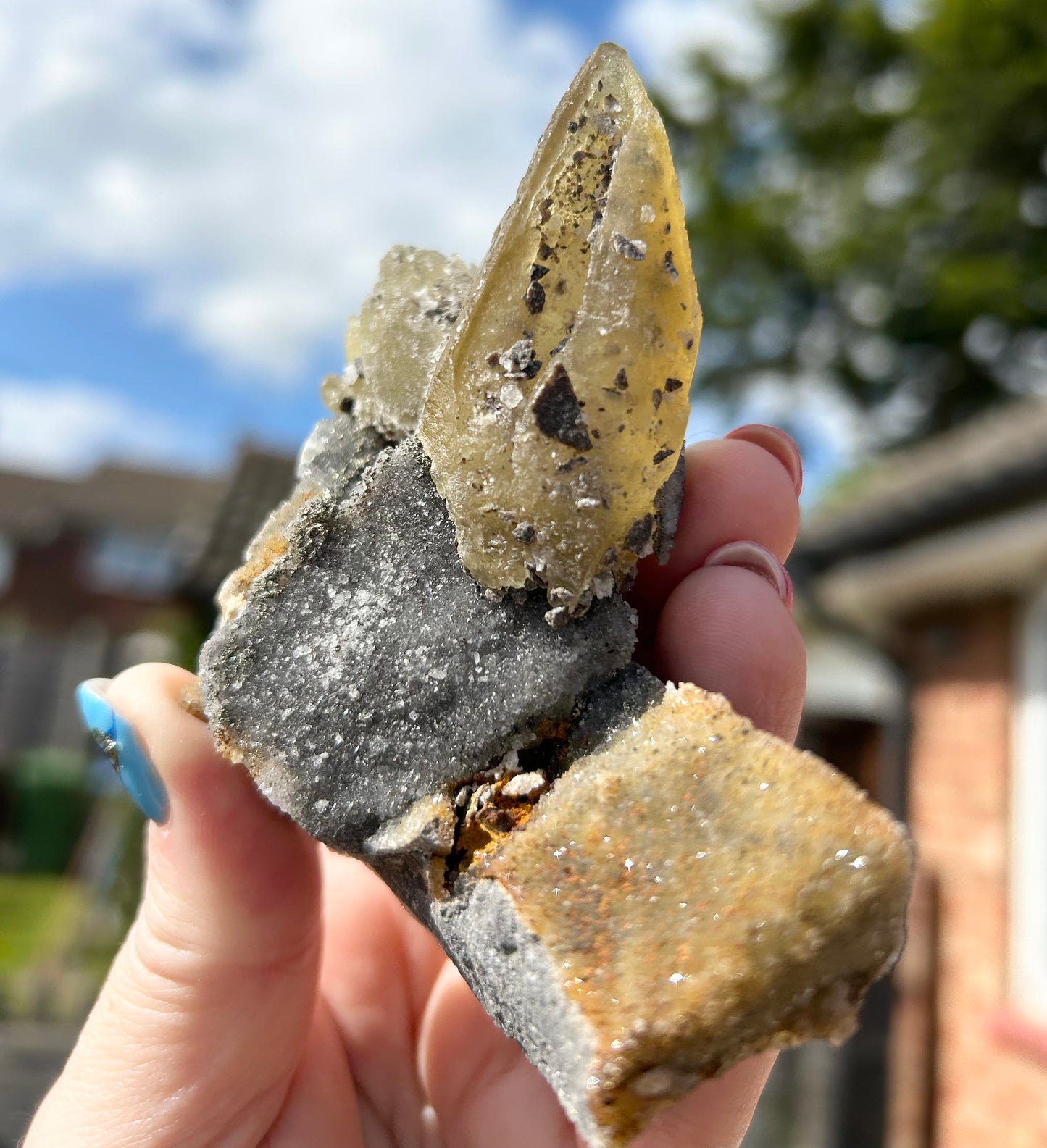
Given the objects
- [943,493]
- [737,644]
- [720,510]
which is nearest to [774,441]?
[720,510]

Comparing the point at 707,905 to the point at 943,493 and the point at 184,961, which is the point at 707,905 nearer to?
the point at 184,961

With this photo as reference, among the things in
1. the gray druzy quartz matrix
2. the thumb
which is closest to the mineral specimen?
the gray druzy quartz matrix

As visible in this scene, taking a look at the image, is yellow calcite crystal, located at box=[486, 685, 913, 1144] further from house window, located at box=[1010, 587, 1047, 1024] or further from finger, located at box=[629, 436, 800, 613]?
house window, located at box=[1010, 587, 1047, 1024]

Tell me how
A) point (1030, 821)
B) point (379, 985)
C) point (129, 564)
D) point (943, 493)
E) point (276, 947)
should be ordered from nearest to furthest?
point (276, 947), point (379, 985), point (943, 493), point (1030, 821), point (129, 564)

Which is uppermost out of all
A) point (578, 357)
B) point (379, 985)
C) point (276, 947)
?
point (578, 357)

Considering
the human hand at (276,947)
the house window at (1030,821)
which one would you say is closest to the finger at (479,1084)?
the human hand at (276,947)

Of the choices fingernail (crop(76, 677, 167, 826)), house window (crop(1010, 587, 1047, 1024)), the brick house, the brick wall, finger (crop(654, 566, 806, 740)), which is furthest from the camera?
the brick wall

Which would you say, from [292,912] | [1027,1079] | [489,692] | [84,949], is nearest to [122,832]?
[84,949]

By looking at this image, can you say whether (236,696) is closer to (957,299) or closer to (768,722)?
(768,722)
